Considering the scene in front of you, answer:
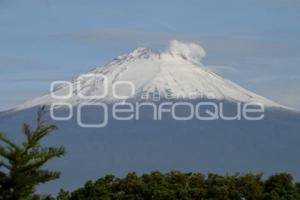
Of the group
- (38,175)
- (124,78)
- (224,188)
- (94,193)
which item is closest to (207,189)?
(224,188)

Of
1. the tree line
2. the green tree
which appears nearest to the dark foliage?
the tree line

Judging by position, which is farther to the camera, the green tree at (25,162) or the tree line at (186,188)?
the tree line at (186,188)

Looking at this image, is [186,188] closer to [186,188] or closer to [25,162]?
[186,188]

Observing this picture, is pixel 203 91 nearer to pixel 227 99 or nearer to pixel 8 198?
pixel 227 99

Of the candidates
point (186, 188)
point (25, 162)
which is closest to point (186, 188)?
point (186, 188)

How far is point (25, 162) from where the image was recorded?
17.2 m

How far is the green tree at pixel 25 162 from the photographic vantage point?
16969 millimetres

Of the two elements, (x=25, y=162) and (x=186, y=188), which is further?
(x=186, y=188)

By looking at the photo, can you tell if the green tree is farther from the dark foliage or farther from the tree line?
the dark foliage

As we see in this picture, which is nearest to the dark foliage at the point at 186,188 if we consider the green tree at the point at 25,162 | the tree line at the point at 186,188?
the tree line at the point at 186,188

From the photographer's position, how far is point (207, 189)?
38.9m

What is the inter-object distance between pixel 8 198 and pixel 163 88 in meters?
180

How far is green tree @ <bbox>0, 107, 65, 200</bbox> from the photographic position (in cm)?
1697

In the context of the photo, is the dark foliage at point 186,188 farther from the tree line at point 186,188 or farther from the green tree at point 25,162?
the green tree at point 25,162
